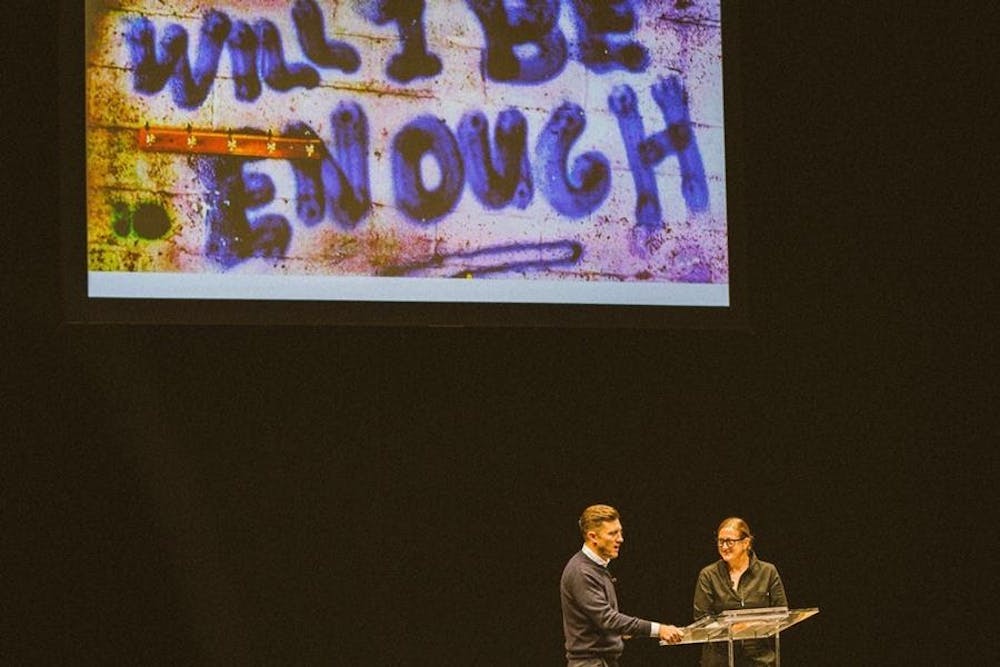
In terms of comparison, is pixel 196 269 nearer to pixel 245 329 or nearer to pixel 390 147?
pixel 245 329

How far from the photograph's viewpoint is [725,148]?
224 inches

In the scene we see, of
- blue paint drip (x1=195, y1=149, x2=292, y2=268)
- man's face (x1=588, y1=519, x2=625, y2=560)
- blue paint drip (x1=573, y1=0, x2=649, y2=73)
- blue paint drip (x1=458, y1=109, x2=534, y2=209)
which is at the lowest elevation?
man's face (x1=588, y1=519, x2=625, y2=560)

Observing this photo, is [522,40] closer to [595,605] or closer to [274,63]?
[274,63]

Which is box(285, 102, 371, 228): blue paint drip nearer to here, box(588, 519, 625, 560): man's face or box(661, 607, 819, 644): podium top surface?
box(588, 519, 625, 560): man's face

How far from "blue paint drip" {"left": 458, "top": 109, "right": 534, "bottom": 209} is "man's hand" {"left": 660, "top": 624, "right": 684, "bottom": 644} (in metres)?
1.70

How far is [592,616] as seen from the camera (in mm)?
4688

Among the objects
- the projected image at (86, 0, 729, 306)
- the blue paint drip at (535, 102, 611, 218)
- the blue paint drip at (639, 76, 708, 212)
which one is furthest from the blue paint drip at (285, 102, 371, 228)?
the blue paint drip at (639, 76, 708, 212)

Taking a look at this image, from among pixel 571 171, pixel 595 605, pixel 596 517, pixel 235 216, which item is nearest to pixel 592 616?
pixel 595 605

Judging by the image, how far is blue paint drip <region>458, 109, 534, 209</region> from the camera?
5246 millimetres

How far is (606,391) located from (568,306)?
1.46ft

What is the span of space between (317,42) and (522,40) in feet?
2.69

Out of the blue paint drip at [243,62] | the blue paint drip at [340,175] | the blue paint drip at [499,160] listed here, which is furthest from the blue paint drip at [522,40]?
the blue paint drip at [243,62]

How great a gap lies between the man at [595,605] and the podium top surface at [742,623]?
0.26 metres

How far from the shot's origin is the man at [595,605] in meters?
4.69
